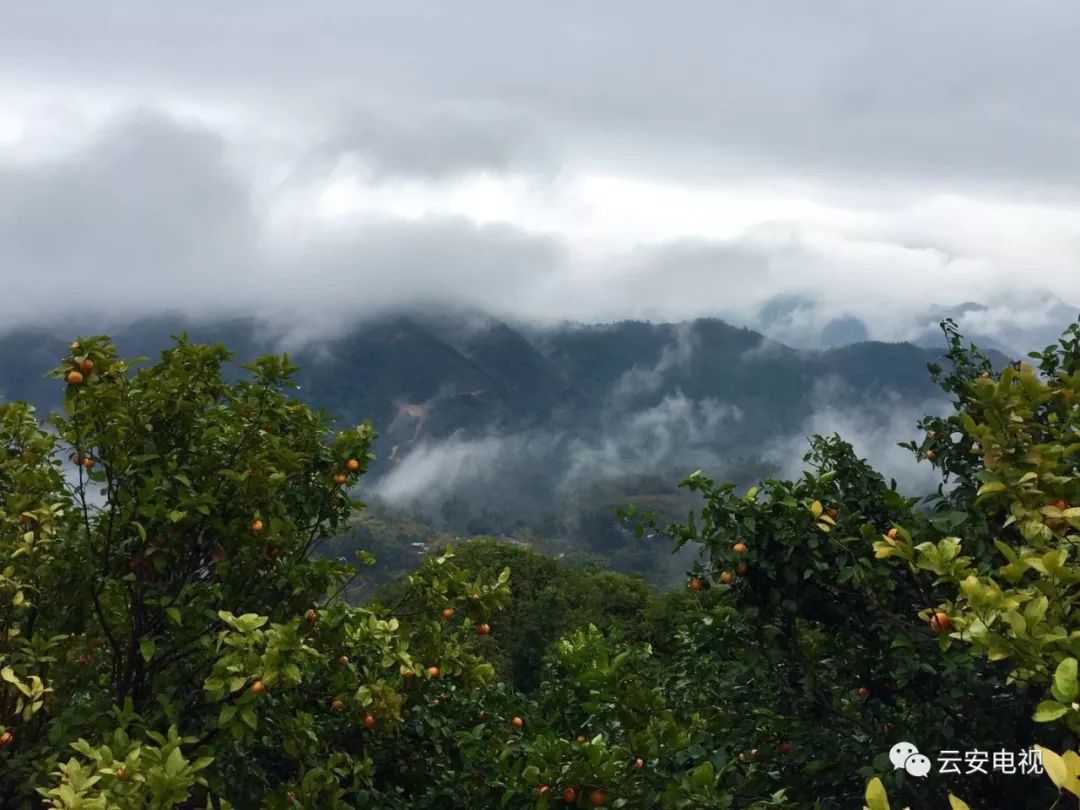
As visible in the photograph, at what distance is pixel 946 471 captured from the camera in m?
5.89

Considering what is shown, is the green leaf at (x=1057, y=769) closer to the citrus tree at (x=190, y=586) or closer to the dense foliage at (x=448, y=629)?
the dense foliage at (x=448, y=629)

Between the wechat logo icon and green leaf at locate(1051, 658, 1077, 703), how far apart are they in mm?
1709

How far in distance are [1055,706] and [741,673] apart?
2342mm

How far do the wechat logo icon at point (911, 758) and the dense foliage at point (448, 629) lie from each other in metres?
0.09

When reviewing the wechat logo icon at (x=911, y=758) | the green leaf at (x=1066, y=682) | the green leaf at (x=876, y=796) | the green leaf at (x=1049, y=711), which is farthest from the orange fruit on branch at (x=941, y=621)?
the green leaf at (x=876, y=796)

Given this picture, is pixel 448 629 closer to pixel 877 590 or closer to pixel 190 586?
pixel 190 586

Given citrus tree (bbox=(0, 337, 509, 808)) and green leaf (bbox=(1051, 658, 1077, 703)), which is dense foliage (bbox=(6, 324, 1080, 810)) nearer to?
citrus tree (bbox=(0, 337, 509, 808))

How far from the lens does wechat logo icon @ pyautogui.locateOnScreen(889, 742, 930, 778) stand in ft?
15.3

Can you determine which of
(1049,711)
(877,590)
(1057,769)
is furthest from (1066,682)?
(877,590)

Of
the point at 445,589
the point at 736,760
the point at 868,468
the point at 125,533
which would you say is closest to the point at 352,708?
the point at 445,589

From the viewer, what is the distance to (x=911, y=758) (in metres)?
4.70

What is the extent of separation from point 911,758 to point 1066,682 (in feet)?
5.99

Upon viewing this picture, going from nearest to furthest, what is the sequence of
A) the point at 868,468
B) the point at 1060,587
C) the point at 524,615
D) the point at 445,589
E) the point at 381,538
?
the point at 1060,587 → the point at 868,468 → the point at 445,589 → the point at 524,615 → the point at 381,538

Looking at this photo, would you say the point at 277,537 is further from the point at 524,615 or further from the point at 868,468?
the point at 524,615
